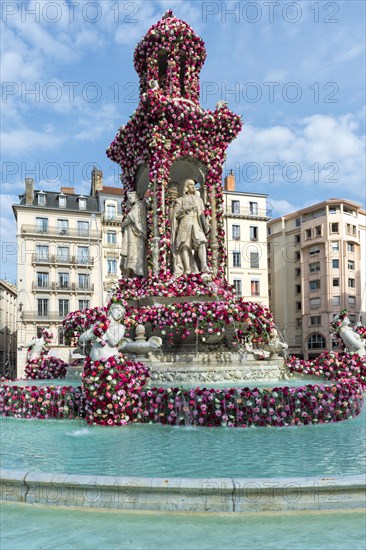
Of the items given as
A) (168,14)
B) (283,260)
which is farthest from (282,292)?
(168,14)

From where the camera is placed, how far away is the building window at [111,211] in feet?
196

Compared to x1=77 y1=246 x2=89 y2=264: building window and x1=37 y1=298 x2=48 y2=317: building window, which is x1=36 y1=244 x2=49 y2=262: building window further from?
x1=37 y1=298 x2=48 y2=317: building window

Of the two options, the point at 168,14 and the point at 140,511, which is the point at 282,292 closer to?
the point at 168,14

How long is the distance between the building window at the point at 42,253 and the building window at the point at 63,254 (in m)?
1.28

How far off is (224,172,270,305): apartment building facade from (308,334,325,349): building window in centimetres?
942

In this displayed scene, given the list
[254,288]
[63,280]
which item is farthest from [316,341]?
[63,280]

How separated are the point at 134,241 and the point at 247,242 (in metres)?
49.1

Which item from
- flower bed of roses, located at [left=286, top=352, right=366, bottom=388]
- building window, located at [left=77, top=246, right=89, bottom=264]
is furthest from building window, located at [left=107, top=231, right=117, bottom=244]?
flower bed of roses, located at [left=286, top=352, right=366, bottom=388]

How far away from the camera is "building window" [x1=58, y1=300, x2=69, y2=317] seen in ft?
185

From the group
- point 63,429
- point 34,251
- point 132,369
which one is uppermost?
point 34,251

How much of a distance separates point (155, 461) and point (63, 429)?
124 inches

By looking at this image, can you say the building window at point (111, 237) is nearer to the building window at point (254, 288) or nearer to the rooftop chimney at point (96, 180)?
the rooftop chimney at point (96, 180)

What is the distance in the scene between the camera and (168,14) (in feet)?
53.3

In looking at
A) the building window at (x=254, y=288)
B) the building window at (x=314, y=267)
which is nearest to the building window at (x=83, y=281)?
the building window at (x=254, y=288)
